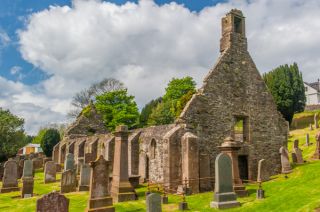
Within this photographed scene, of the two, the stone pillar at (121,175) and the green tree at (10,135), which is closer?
the stone pillar at (121,175)

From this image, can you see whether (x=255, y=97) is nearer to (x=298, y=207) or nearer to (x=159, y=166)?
(x=159, y=166)

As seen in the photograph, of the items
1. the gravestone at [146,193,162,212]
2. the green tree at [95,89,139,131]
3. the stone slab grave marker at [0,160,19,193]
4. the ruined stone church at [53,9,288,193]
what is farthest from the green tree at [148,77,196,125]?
the gravestone at [146,193,162,212]

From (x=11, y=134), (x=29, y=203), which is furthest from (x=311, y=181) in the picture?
(x=11, y=134)

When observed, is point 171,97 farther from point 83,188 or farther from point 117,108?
point 83,188

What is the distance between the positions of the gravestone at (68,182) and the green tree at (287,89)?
3713cm

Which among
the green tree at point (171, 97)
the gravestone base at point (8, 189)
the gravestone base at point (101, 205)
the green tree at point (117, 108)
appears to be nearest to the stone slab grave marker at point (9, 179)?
the gravestone base at point (8, 189)

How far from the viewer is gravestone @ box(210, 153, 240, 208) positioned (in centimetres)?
1120

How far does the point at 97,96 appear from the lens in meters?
49.3

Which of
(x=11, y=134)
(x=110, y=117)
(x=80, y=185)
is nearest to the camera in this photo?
(x=80, y=185)

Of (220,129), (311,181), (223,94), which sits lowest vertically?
(311,181)

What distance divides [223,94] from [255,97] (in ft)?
9.30

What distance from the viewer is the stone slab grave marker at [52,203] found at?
25.8 ft

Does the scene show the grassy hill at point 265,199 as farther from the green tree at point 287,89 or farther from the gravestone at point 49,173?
the green tree at point 287,89

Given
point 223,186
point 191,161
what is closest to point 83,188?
point 191,161
